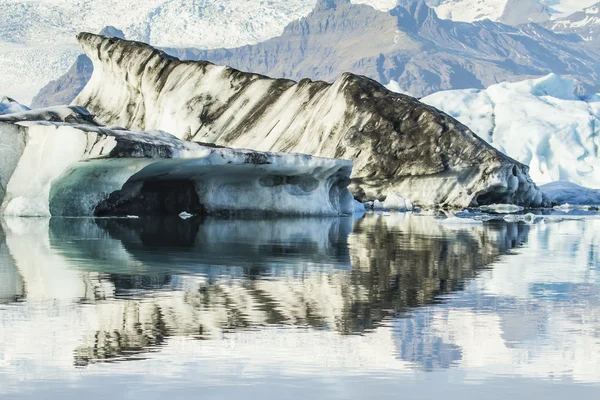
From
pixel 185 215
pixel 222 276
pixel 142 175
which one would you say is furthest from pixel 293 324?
pixel 185 215

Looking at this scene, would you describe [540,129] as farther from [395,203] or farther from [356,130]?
[395,203]

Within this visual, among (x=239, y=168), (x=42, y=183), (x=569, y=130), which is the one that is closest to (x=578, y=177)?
(x=569, y=130)

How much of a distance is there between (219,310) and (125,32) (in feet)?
639

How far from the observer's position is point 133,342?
21.4 feet

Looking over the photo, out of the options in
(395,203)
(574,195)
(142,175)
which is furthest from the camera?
(574,195)

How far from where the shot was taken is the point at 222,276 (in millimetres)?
10555

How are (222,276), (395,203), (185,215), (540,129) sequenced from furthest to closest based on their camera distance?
1. (540,129)
2. (395,203)
3. (185,215)
4. (222,276)

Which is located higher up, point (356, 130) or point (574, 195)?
point (356, 130)

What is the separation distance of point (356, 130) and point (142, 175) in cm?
1590

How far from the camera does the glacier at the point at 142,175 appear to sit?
876 inches

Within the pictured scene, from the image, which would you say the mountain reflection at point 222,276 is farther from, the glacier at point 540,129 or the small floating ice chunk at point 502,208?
the glacier at point 540,129

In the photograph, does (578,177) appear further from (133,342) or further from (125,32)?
(125,32)

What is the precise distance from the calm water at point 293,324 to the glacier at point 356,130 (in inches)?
994

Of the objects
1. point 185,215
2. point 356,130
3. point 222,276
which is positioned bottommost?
point 222,276
